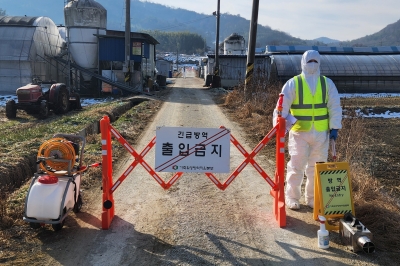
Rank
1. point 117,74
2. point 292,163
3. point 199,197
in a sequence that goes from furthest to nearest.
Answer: point 117,74 < point 199,197 < point 292,163

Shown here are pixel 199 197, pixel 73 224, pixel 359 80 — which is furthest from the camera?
pixel 359 80

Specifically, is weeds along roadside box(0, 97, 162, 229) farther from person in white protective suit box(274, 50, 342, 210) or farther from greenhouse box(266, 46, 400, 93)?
greenhouse box(266, 46, 400, 93)

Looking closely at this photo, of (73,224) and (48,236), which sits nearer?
(48,236)

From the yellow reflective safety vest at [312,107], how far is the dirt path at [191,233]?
1263mm

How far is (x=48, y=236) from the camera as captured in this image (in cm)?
486

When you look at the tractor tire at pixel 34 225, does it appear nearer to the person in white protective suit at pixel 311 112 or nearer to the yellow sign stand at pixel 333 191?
the person in white protective suit at pixel 311 112

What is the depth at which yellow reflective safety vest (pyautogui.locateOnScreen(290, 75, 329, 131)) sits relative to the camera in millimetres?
5480

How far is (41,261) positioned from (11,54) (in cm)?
2638

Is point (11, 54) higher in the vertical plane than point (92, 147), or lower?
higher

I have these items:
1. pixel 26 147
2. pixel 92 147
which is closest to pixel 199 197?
pixel 92 147

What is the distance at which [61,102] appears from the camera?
58.0 ft

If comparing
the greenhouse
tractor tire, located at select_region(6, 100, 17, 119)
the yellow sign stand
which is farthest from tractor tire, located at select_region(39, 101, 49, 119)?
the greenhouse

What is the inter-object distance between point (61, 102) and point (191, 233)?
14274 millimetres

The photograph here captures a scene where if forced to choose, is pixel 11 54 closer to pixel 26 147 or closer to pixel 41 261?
pixel 26 147
